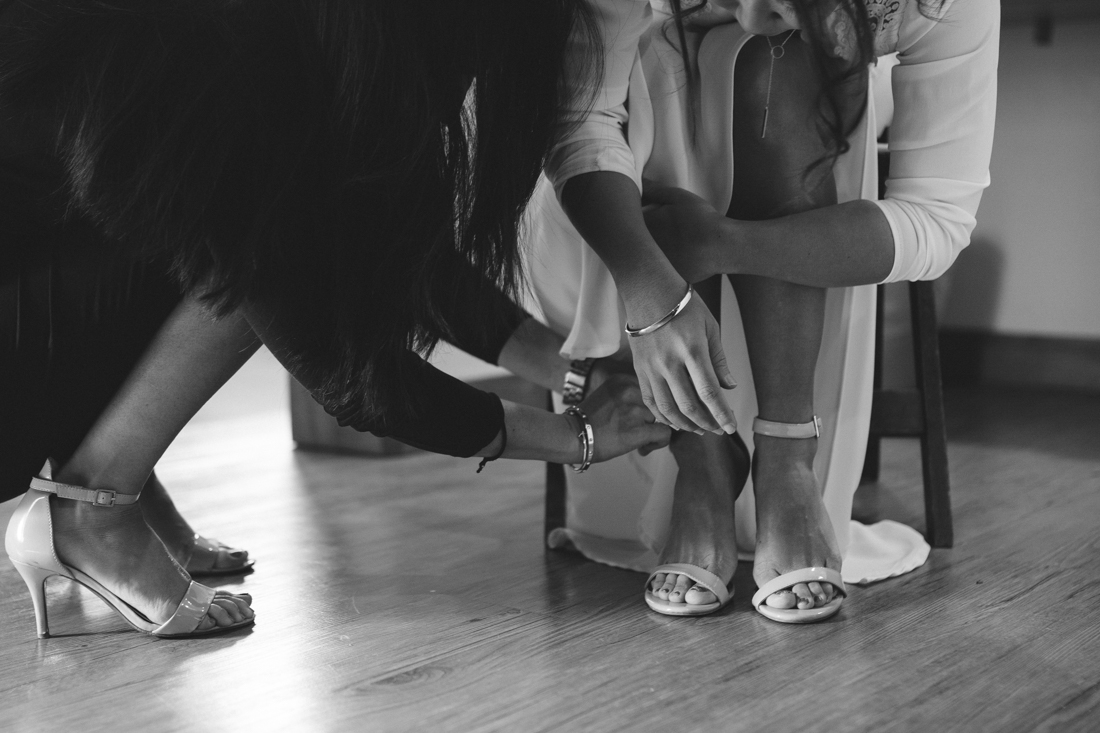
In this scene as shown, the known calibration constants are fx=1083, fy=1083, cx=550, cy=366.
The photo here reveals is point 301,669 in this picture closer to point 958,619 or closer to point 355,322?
point 355,322

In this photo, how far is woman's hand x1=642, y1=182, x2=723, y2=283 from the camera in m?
0.94

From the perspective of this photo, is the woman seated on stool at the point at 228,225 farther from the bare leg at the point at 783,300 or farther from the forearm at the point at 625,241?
the bare leg at the point at 783,300

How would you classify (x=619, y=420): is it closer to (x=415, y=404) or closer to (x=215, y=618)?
(x=415, y=404)

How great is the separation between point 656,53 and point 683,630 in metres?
0.54

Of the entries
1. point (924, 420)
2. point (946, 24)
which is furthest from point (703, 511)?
point (946, 24)

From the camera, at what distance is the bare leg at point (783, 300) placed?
3.17 ft

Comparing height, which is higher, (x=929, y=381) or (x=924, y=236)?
(x=924, y=236)

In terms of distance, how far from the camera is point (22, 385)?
833 millimetres

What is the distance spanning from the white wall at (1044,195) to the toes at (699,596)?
1.78m

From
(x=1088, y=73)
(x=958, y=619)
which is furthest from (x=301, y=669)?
(x=1088, y=73)

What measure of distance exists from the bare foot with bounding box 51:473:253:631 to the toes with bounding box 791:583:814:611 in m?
0.48

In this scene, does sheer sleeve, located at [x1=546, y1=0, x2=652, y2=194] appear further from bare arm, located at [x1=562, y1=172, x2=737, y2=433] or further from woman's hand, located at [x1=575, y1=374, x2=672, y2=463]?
woman's hand, located at [x1=575, y1=374, x2=672, y2=463]

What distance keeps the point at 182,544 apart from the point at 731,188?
629mm

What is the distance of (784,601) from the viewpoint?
2.96ft
